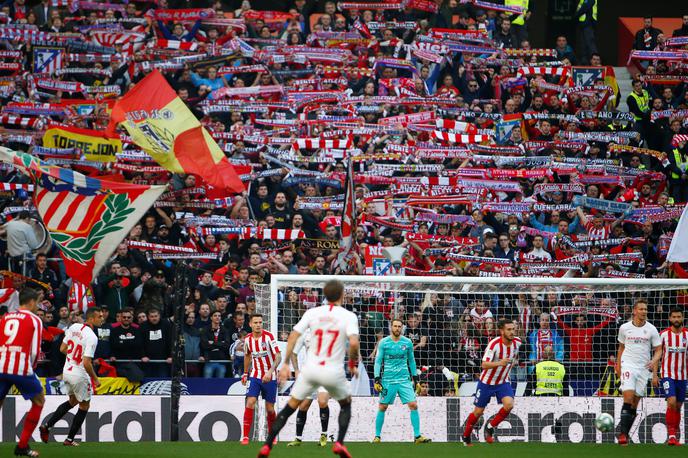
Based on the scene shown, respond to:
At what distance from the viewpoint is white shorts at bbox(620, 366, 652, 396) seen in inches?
597

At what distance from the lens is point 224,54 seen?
23.5m

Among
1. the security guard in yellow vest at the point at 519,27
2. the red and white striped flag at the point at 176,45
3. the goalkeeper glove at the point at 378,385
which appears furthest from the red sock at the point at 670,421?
the red and white striped flag at the point at 176,45

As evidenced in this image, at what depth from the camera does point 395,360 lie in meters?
15.6

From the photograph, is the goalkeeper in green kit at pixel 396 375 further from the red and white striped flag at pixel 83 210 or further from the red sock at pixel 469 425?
the red and white striped flag at pixel 83 210

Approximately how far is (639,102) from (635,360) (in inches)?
390

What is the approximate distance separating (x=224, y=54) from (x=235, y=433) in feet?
32.5

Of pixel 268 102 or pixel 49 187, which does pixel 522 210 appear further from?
pixel 49 187

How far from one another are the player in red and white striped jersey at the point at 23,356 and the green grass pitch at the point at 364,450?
0.59m

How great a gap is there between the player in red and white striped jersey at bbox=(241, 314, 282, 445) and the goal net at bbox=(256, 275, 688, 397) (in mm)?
1428

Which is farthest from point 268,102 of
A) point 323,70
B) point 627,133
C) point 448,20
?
point 627,133

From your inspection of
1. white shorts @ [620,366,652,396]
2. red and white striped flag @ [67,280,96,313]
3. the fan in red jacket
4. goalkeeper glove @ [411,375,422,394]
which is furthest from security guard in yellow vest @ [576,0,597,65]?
red and white striped flag @ [67,280,96,313]

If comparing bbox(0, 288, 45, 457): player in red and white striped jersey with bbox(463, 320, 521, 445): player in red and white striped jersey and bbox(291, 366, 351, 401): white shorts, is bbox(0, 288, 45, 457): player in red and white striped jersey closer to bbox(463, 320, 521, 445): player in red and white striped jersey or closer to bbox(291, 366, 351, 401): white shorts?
bbox(291, 366, 351, 401): white shorts

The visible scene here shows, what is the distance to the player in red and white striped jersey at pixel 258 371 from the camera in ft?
50.3

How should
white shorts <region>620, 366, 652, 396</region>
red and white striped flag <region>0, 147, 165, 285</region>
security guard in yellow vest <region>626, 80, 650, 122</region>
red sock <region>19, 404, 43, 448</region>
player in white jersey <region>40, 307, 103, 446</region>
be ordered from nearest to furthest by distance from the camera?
1. red sock <region>19, 404, 43, 448</region>
2. player in white jersey <region>40, 307, 103, 446</region>
3. white shorts <region>620, 366, 652, 396</region>
4. red and white striped flag <region>0, 147, 165, 285</region>
5. security guard in yellow vest <region>626, 80, 650, 122</region>
